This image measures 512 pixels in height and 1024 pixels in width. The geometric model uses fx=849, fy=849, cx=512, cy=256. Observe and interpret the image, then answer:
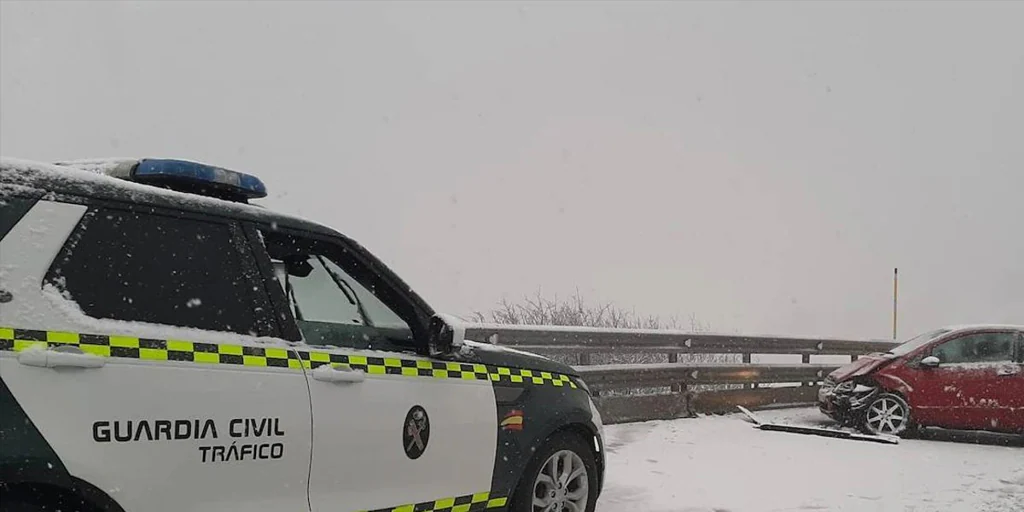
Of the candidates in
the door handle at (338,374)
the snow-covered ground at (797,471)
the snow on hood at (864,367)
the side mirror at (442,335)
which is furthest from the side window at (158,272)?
the snow on hood at (864,367)

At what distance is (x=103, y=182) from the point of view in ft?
9.53

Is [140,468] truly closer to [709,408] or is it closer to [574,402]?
[574,402]

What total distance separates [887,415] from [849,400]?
0.45 m

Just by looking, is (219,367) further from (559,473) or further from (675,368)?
(675,368)

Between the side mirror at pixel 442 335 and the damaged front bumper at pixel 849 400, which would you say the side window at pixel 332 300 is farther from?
the damaged front bumper at pixel 849 400

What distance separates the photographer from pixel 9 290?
8.30 feet

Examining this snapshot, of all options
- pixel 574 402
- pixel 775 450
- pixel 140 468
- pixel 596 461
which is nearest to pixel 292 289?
pixel 140 468

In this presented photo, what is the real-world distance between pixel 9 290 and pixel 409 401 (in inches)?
Answer: 65.0

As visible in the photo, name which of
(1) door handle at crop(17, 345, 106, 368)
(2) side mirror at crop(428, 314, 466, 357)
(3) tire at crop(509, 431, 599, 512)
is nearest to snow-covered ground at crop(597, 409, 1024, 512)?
(3) tire at crop(509, 431, 599, 512)

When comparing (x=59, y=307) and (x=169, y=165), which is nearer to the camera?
(x=59, y=307)

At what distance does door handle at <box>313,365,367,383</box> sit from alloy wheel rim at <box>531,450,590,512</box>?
54.8 inches

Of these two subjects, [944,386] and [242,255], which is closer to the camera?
[242,255]

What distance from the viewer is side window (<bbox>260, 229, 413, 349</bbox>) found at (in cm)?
365

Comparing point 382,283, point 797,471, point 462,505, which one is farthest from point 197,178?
point 797,471
